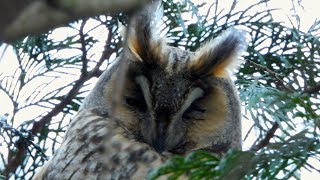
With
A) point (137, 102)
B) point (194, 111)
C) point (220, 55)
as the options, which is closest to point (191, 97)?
point (194, 111)

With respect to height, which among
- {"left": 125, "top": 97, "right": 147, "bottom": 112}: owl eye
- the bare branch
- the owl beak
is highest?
the bare branch

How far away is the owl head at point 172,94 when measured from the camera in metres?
2.41

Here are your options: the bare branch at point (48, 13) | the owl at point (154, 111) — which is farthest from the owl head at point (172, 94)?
the bare branch at point (48, 13)

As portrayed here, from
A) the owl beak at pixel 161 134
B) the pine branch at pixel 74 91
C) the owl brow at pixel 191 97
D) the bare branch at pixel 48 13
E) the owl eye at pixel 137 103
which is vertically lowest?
the owl beak at pixel 161 134

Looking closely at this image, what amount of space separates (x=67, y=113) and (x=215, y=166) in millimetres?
1731

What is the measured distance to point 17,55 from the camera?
293cm

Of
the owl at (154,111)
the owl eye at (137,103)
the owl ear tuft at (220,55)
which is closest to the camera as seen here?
the owl at (154,111)

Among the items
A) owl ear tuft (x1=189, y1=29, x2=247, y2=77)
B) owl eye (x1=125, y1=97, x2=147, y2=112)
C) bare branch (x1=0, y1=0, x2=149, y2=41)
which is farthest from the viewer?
owl ear tuft (x1=189, y1=29, x2=247, y2=77)

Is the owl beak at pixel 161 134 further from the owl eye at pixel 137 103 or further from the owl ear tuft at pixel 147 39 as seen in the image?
the owl ear tuft at pixel 147 39

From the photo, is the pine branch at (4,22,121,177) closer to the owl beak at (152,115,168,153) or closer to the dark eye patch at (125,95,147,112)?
the dark eye patch at (125,95,147,112)

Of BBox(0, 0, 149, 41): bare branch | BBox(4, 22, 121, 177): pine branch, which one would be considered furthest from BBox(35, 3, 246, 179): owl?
BBox(0, 0, 149, 41): bare branch

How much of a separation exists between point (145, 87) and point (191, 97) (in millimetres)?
199

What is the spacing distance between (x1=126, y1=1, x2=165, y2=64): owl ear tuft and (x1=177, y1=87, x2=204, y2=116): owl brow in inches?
7.7

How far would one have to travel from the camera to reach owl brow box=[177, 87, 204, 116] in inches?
96.7
